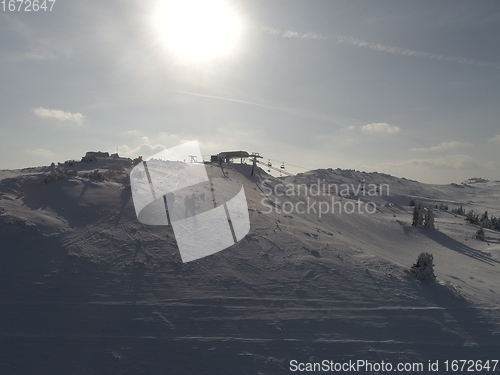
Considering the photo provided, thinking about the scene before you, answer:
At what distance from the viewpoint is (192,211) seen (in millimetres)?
10352

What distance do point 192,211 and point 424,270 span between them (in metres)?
7.17

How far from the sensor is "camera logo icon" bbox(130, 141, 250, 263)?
8805mm

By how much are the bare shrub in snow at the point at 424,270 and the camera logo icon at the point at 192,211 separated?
16.7ft

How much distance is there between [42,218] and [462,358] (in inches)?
414

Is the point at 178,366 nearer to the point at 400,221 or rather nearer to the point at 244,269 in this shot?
the point at 244,269

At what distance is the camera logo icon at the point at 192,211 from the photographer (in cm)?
880

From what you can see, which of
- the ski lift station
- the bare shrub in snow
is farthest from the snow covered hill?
the ski lift station

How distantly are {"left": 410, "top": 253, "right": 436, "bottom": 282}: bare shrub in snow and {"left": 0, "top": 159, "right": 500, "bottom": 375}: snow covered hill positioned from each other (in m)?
0.25

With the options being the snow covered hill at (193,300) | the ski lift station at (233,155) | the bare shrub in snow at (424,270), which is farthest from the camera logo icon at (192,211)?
the ski lift station at (233,155)

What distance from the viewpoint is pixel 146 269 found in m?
7.41

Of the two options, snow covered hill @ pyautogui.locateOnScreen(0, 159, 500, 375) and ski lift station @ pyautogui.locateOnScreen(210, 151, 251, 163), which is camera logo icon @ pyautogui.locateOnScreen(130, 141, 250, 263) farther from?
ski lift station @ pyautogui.locateOnScreen(210, 151, 251, 163)

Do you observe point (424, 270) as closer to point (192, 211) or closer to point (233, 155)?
point (192, 211)

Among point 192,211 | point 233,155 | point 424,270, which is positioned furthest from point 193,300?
point 233,155

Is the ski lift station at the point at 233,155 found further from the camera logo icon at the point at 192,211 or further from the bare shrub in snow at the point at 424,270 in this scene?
the bare shrub in snow at the point at 424,270
